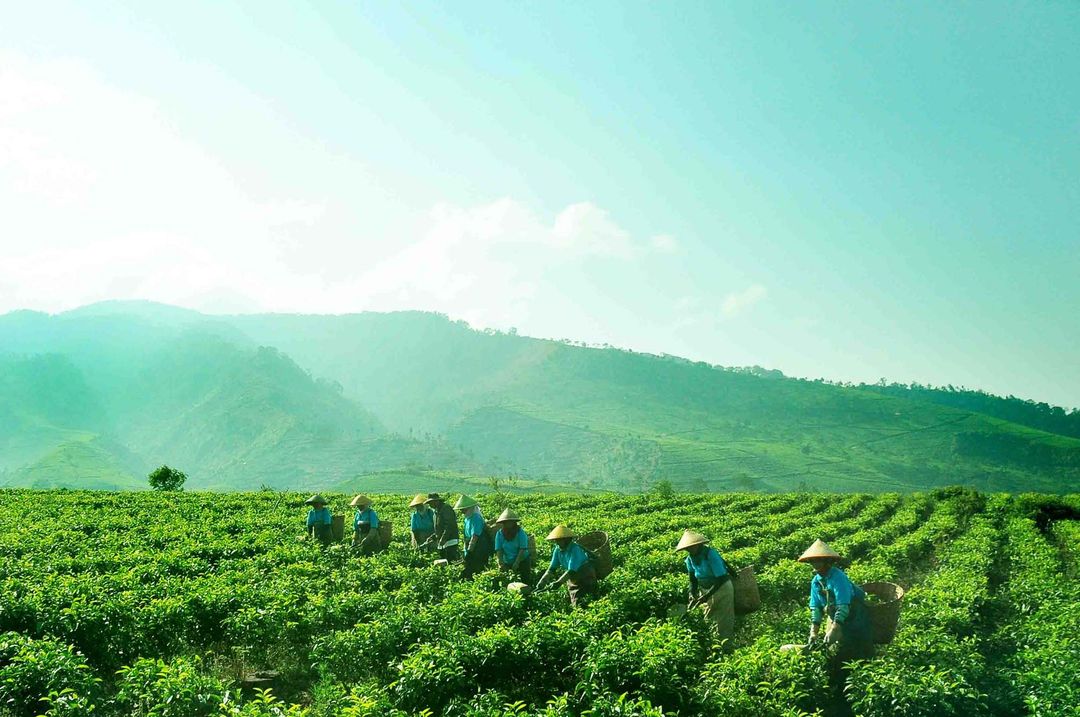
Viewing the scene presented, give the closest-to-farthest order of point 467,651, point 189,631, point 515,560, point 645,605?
point 467,651
point 189,631
point 645,605
point 515,560

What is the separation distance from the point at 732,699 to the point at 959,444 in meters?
186

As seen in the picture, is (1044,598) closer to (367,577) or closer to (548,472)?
(367,577)

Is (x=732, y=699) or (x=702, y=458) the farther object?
(x=702, y=458)

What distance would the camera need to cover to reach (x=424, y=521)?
54.3 feet

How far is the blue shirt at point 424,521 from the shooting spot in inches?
650

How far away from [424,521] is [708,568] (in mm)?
8256

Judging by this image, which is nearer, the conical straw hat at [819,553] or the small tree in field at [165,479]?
the conical straw hat at [819,553]

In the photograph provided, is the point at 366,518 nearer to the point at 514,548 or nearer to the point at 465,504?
the point at 465,504

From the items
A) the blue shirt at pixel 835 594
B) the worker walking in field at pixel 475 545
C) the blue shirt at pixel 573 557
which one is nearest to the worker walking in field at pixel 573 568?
the blue shirt at pixel 573 557

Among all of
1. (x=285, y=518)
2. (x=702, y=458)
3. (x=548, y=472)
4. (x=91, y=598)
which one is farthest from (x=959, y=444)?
(x=91, y=598)

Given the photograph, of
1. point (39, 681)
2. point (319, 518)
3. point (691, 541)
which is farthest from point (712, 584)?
point (319, 518)

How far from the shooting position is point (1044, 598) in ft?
39.2

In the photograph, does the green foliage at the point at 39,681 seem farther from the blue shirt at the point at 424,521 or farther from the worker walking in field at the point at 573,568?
the blue shirt at the point at 424,521

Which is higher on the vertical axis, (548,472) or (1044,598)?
(1044,598)
